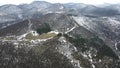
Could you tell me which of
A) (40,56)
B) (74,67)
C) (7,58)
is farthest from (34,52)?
(74,67)

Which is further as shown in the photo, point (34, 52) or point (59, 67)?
point (34, 52)

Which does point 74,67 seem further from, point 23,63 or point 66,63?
point 23,63

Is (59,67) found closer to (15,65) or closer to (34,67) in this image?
(34,67)

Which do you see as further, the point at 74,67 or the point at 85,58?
the point at 85,58

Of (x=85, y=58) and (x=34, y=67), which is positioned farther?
(x=85, y=58)

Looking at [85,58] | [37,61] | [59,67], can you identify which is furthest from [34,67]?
[85,58]

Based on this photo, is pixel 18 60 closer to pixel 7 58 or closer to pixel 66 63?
pixel 7 58

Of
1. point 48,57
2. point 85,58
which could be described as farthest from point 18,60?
point 85,58
